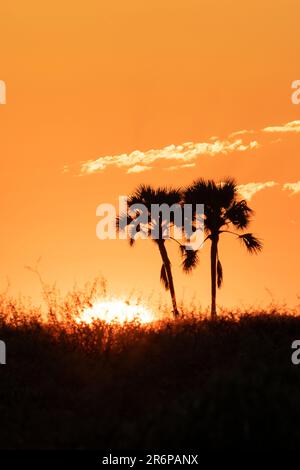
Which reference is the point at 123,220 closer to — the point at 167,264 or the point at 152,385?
the point at 167,264

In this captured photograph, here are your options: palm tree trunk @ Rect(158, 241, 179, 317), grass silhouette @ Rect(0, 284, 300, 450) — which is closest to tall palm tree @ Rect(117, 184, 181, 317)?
palm tree trunk @ Rect(158, 241, 179, 317)

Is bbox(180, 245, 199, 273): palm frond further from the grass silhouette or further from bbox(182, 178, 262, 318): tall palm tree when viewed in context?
the grass silhouette

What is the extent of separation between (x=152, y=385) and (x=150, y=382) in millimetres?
150

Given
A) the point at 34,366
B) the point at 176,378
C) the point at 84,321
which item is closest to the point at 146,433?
the point at 176,378

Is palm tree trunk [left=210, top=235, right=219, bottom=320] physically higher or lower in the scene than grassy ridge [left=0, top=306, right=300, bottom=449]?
higher

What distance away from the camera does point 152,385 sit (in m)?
18.3

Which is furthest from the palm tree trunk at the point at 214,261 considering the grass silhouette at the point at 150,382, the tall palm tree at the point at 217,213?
the grass silhouette at the point at 150,382

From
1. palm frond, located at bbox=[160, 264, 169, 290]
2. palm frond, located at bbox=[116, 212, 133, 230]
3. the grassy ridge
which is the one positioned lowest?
the grassy ridge

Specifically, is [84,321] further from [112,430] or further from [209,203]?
[209,203]

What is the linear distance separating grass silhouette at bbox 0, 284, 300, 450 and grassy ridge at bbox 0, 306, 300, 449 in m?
0.02

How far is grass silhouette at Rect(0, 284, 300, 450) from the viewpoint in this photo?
14.4m

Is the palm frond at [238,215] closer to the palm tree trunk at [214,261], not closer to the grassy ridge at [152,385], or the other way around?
the palm tree trunk at [214,261]

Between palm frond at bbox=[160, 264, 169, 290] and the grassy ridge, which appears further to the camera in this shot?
palm frond at bbox=[160, 264, 169, 290]

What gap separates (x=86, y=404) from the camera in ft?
57.3
